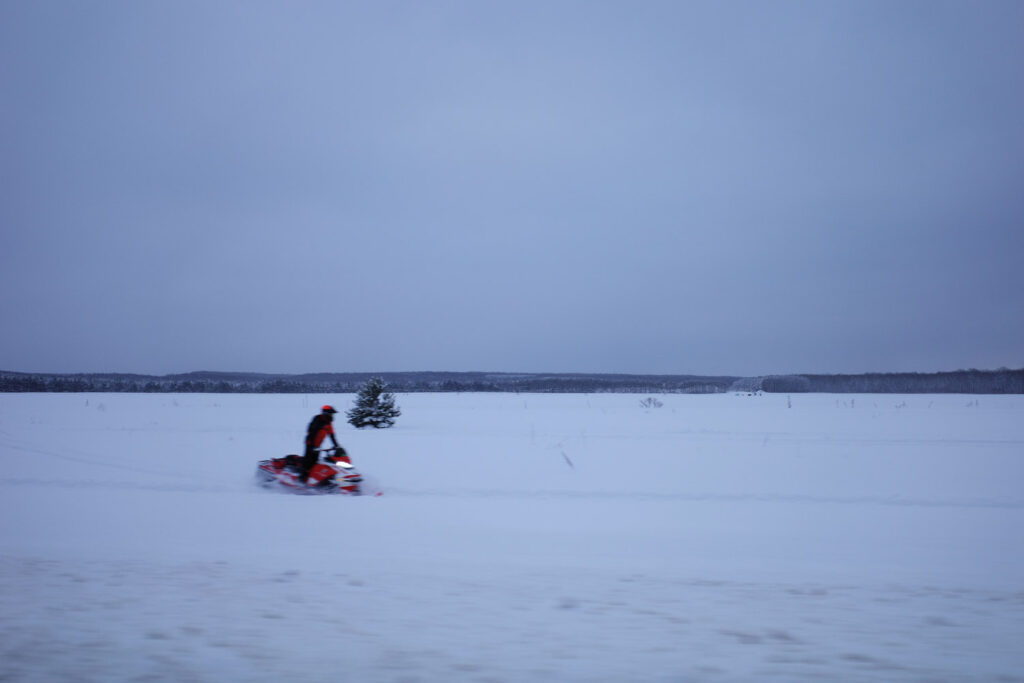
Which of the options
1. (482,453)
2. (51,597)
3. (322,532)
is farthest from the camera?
(482,453)

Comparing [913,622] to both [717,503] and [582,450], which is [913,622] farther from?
[582,450]

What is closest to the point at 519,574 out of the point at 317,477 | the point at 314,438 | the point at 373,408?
the point at 317,477

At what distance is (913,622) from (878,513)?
4.35 m

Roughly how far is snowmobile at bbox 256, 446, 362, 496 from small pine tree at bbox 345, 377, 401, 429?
1254 cm

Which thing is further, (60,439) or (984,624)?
(60,439)

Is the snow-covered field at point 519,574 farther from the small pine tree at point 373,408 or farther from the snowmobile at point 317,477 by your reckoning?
the small pine tree at point 373,408

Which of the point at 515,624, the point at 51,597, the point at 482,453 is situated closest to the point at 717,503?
the point at 515,624

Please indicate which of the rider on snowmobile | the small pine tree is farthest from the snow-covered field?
the small pine tree

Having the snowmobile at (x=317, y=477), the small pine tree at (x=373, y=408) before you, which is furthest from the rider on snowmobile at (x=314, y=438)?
the small pine tree at (x=373, y=408)

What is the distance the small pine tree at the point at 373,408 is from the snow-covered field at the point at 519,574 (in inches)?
406

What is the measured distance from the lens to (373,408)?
76.7 ft

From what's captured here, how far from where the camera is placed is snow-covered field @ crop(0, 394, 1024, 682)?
4238 millimetres

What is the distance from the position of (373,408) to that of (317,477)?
13384mm

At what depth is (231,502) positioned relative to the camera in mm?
9391
